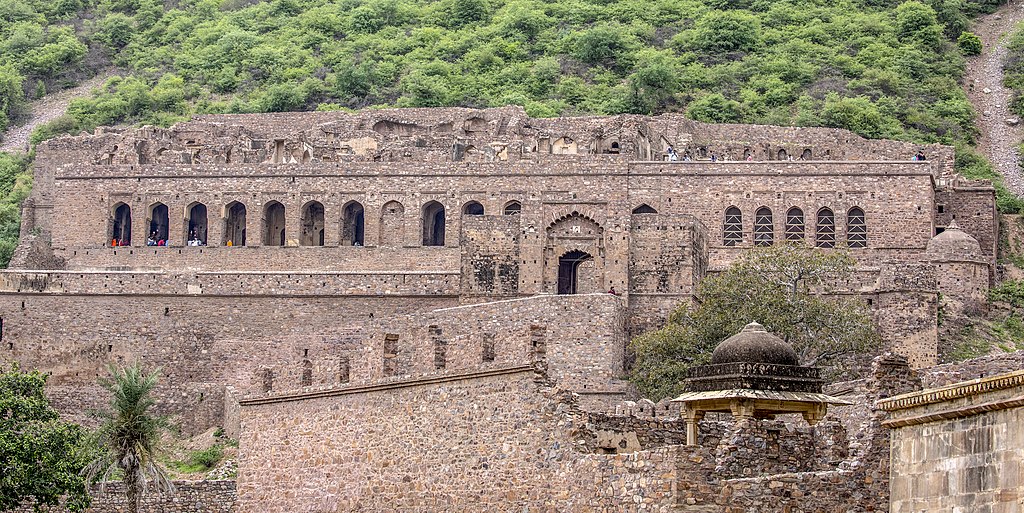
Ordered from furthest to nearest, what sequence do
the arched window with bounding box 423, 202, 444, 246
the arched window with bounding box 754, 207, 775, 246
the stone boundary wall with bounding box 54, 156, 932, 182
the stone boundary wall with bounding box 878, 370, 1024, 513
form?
1. the arched window with bounding box 423, 202, 444, 246
2. the stone boundary wall with bounding box 54, 156, 932, 182
3. the arched window with bounding box 754, 207, 775, 246
4. the stone boundary wall with bounding box 878, 370, 1024, 513

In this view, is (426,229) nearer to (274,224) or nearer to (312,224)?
(312,224)

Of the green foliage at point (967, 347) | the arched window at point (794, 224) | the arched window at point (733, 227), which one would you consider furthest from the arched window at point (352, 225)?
the green foliage at point (967, 347)

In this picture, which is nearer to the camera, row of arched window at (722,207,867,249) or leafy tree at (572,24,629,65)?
row of arched window at (722,207,867,249)

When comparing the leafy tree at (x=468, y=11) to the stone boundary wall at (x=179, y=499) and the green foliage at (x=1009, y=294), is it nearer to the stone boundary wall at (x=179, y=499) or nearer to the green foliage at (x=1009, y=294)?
the green foliage at (x=1009, y=294)

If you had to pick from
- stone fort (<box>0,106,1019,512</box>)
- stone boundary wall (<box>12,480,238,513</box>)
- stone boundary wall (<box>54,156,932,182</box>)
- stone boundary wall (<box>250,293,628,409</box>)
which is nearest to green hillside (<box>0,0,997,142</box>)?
stone fort (<box>0,106,1019,512</box>)

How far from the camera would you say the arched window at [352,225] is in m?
69.6

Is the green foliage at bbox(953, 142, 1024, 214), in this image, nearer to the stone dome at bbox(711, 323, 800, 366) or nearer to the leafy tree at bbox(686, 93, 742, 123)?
the leafy tree at bbox(686, 93, 742, 123)

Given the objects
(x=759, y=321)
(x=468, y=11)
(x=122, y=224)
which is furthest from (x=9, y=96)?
(x=759, y=321)

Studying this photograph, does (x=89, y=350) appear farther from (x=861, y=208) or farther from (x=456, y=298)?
(x=861, y=208)

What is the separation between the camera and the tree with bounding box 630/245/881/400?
161ft

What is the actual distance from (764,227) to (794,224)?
0.93 metres

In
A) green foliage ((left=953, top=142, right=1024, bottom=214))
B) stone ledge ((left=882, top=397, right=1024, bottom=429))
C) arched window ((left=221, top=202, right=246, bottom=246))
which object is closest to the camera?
stone ledge ((left=882, top=397, right=1024, bottom=429))

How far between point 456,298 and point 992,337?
14698 millimetres

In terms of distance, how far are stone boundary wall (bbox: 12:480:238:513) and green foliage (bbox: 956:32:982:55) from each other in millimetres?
58750
